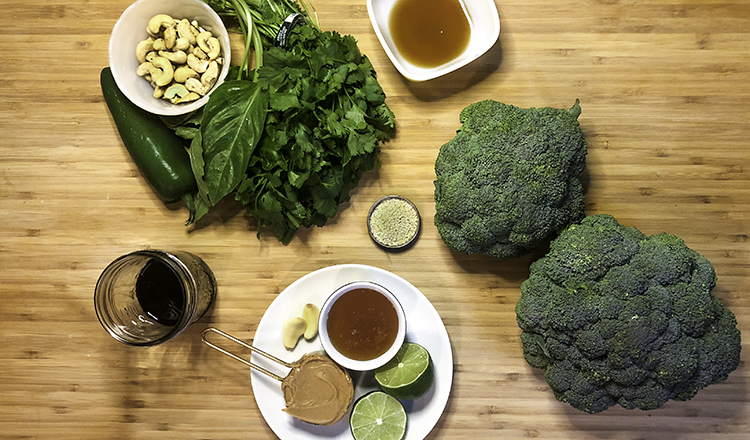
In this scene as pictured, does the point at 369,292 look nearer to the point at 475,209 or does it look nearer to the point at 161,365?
the point at 475,209

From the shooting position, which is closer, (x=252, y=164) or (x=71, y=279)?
(x=252, y=164)

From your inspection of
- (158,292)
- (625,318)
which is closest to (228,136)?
(158,292)

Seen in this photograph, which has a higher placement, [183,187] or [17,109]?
[17,109]

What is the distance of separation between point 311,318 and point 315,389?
8.7 inches

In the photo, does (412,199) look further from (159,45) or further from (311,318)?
(159,45)

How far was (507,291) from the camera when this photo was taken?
1.69 meters

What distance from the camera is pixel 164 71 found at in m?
1.58

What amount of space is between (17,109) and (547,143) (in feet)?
5.94

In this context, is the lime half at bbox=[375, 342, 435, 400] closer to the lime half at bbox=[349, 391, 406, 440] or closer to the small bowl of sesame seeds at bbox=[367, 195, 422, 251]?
the lime half at bbox=[349, 391, 406, 440]

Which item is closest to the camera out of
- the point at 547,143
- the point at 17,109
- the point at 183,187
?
the point at 547,143

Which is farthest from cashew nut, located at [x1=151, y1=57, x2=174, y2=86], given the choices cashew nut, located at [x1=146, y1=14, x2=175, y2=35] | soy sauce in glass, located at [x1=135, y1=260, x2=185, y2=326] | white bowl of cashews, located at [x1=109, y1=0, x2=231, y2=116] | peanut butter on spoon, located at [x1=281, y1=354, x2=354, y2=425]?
peanut butter on spoon, located at [x1=281, y1=354, x2=354, y2=425]

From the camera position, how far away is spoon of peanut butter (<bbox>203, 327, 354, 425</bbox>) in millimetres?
1531

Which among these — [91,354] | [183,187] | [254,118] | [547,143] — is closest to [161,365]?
[91,354]

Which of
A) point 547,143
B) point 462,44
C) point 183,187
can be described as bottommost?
point 183,187
